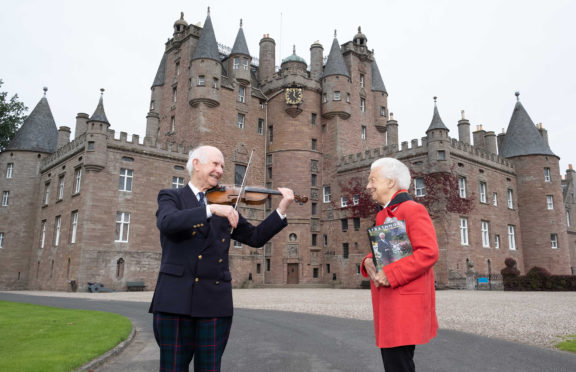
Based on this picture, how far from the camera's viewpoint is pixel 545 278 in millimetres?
26859

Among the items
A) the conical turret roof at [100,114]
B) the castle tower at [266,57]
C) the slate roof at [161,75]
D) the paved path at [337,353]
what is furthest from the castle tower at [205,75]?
the paved path at [337,353]

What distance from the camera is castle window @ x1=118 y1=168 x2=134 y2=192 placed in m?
32.4

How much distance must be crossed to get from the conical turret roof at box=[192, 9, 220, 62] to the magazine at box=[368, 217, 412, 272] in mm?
36120

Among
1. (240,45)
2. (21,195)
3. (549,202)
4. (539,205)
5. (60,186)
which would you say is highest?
(240,45)

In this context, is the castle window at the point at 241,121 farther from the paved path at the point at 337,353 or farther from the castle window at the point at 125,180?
the paved path at the point at 337,353

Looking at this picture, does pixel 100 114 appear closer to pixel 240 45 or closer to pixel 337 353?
pixel 240 45

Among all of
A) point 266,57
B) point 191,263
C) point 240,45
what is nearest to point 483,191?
point 266,57

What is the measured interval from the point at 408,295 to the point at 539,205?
4107cm

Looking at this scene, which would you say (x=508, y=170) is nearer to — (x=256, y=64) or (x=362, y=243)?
(x=362, y=243)

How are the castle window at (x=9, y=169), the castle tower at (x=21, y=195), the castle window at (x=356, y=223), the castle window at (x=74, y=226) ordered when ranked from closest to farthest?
the castle window at (x=74, y=226) → the castle window at (x=356, y=223) → the castle tower at (x=21, y=195) → the castle window at (x=9, y=169)

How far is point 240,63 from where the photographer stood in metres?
40.3

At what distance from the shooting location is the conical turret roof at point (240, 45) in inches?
1603

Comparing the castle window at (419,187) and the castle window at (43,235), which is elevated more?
the castle window at (419,187)

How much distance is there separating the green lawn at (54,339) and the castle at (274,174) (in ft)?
65.2
